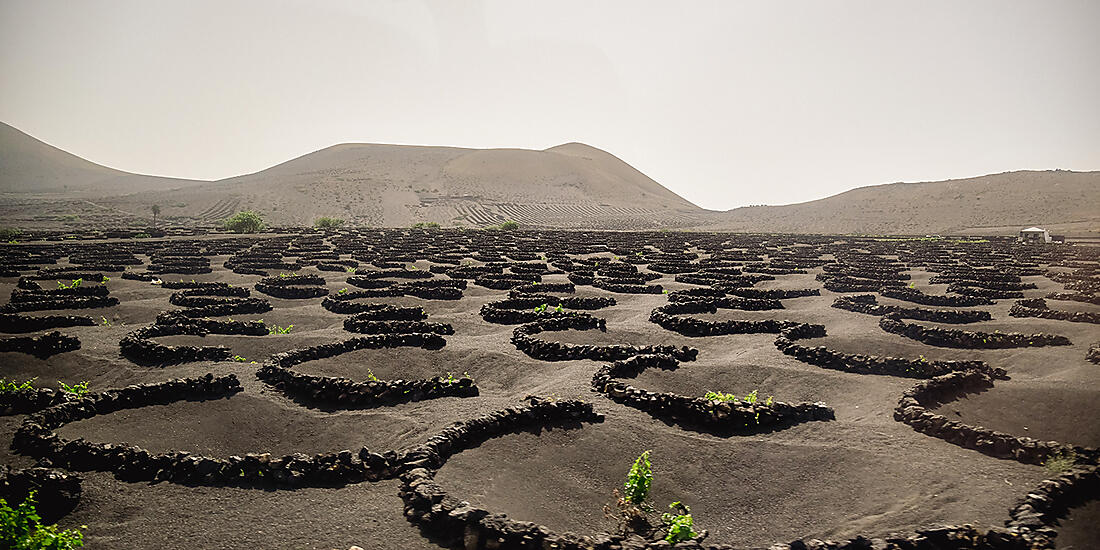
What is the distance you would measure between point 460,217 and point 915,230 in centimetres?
7741

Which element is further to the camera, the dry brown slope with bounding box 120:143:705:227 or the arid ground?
the dry brown slope with bounding box 120:143:705:227

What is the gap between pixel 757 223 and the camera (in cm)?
11869

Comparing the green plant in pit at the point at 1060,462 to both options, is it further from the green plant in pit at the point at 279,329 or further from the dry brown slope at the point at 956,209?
the dry brown slope at the point at 956,209

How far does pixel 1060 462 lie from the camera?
883 cm

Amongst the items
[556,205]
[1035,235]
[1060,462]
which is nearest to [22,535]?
[1060,462]

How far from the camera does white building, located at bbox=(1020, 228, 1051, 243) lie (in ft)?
192

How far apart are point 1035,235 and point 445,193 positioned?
356 ft

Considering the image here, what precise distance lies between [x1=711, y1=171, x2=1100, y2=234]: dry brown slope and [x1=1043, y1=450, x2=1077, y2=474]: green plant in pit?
290 feet

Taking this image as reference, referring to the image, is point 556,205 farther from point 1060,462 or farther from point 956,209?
point 1060,462

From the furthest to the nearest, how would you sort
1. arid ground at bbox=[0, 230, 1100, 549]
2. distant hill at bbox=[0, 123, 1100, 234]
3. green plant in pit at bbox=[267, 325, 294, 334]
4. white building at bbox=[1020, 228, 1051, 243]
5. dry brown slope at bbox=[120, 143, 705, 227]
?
dry brown slope at bbox=[120, 143, 705, 227]
distant hill at bbox=[0, 123, 1100, 234]
white building at bbox=[1020, 228, 1051, 243]
green plant in pit at bbox=[267, 325, 294, 334]
arid ground at bbox=[0, 230, 1100, 549]

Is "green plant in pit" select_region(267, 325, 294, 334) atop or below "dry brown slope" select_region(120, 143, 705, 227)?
below

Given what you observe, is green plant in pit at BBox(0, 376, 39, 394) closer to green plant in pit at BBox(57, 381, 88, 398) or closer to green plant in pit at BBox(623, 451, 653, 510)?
green plant in pit at BBox(57, 381, 88, 398)

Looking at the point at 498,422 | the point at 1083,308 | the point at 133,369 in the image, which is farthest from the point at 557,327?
the point at 1083,308

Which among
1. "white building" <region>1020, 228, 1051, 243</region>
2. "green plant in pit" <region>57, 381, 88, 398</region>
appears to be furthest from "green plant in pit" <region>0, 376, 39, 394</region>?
"white building" <region>1020, 228, 1051, 243</region>
